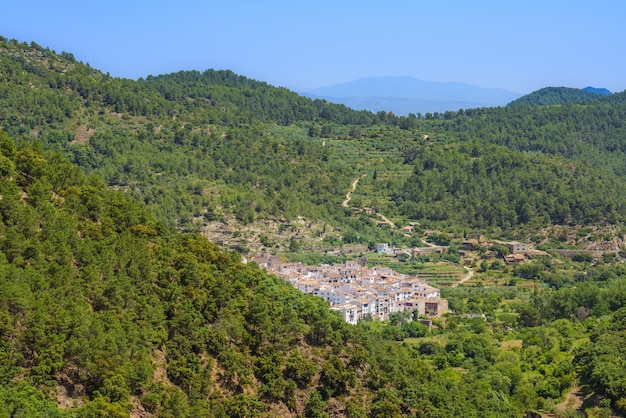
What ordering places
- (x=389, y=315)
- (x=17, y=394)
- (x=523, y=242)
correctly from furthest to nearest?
1. (x=523, y=242)
2. (x=389, y=315)
3. (x=17, y=394)

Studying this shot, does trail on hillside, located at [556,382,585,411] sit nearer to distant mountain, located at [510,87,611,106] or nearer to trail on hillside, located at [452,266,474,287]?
trail on hillside, located at [452,266,474,287]

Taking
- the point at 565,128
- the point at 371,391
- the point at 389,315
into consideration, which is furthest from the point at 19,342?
the point at 565,128

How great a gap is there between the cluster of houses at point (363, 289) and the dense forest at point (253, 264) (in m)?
2.08

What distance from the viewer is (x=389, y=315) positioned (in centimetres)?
5494

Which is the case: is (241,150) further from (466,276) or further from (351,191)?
(466,276)

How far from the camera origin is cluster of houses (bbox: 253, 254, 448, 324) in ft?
177

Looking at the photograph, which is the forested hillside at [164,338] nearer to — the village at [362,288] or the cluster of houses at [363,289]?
the cluster of houses at [363,289]

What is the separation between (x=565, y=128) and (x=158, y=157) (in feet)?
180

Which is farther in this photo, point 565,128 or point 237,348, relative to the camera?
point 565,128

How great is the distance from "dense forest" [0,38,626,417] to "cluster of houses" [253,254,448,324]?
2075 mm

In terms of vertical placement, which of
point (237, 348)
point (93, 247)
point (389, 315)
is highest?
point (93, 247)

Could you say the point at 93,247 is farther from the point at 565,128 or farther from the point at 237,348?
the point at 565,128

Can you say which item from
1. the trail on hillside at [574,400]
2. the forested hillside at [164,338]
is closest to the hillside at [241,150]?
the forested hillside at [164,338]

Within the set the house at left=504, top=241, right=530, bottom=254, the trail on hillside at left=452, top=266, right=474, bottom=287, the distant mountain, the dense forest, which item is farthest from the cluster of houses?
the distant mountain
